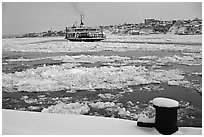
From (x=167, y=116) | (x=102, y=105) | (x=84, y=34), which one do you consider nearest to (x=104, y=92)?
(x=102, y=105)

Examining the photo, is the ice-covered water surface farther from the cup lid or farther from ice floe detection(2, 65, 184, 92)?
the cup lid

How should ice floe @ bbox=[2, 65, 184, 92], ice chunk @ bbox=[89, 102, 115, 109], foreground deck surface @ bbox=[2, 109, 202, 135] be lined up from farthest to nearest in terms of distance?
ice floe @ bbox=[2, 65, 184, 92]
ice chunk @ bbox=[89, 102, 115, 109]
foreground deck surface @ bbox=[2, 109, 202, 135]

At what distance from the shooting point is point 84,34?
2891cm

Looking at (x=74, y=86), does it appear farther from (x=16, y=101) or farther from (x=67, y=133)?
(x=67, y=133)

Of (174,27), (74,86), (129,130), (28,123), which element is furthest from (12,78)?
(174,27)

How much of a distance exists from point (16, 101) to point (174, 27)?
3208 cm

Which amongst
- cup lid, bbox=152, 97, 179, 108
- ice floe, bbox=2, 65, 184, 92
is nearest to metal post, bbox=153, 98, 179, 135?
cup lid, bbox=152, 97, 179, 108

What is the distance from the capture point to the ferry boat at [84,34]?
27625mm

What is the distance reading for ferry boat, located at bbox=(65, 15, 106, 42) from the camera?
1088 inches

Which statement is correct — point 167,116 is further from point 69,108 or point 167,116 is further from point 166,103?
point 69,108

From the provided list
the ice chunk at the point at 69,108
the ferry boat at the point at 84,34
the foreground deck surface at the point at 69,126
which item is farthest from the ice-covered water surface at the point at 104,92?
the ferry boat at the point at 84,34

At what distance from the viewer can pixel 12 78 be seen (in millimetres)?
5742

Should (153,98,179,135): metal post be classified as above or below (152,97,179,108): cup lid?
below

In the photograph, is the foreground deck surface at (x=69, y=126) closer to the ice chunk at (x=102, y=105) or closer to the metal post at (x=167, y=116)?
the metal post at (x=167, y=116)
